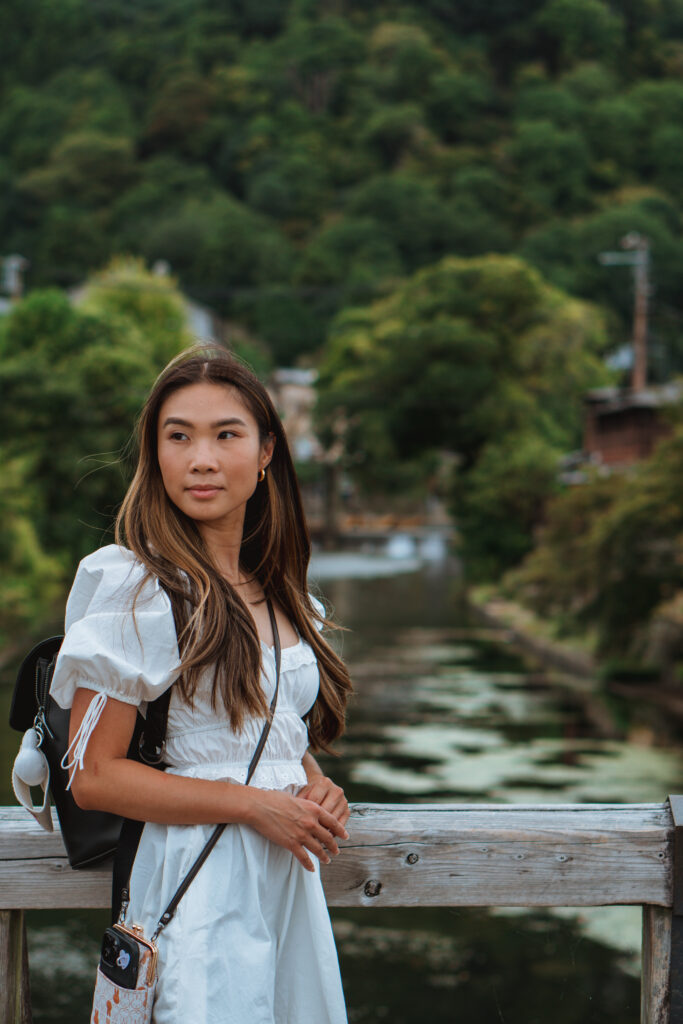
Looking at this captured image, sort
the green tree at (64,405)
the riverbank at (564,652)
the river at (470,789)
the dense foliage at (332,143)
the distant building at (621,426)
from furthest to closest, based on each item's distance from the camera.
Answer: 1. the dense foliage at (332,143)
2. the distant building at (621,426)
3. the green tree at (64,405)
4. the riverbank at (564,652)
5. the river at (470,789)

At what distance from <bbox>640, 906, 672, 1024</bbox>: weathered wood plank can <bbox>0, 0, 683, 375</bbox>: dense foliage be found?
64.3 metres

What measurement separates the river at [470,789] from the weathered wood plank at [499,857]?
1.18 ft

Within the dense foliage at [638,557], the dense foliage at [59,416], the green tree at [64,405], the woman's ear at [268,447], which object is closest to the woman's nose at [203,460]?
the woman's ear at [268,447]

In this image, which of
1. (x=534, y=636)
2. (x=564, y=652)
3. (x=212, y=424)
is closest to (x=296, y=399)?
(x=534, y=636)

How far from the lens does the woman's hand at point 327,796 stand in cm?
205

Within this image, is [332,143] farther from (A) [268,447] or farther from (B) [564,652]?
(A) [268,447]

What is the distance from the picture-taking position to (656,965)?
2316 millimetres

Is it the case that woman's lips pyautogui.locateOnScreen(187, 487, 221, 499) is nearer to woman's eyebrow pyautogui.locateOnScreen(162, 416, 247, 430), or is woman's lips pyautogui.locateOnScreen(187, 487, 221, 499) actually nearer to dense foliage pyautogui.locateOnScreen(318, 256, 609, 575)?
woman's eyebrow pyautogui.locateOnScreen(162, 416, 247, 430)

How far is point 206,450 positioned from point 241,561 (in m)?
0.29

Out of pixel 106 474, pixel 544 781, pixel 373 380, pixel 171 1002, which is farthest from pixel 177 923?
pixel 373 380

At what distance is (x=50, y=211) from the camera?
76500mm

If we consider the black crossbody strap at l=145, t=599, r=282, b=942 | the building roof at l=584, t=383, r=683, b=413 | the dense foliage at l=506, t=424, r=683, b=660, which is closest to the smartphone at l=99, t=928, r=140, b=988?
the black crossbody strap at l=145, t=599, r=282, b=942

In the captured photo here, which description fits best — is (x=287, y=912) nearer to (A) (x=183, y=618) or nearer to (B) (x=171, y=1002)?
(B) (x=171, y=1002)

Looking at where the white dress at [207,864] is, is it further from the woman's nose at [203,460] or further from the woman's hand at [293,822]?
the woman's nose at [203,460]
